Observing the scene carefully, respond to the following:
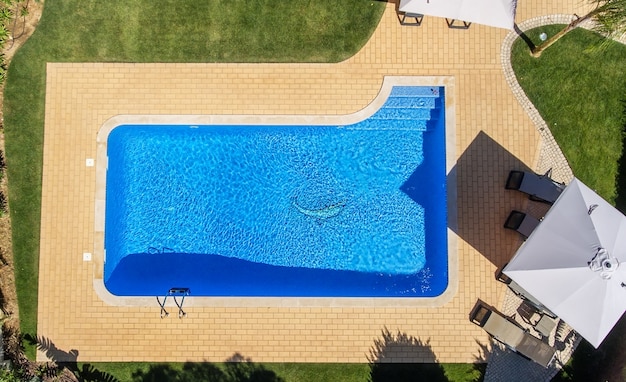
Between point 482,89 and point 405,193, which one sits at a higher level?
point 482,89

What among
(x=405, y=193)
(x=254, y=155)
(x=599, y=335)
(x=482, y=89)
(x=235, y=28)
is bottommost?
(x=599, y=335)

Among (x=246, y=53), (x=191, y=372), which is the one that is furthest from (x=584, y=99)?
(x=191, y=372)

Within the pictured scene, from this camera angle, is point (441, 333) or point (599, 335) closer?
point (599, 335)

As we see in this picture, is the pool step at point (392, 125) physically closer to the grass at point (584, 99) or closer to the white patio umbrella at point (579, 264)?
the grass at point (584, 99)

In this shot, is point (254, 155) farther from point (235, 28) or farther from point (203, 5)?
point (203, 5)

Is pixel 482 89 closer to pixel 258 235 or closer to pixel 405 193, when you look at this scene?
pixel 405 193

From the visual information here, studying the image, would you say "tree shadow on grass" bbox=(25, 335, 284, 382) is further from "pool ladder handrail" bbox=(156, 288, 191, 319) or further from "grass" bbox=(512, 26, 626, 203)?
"grass" bbox=(512, 26, 626, 203)

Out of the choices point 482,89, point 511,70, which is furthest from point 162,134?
point 511,70
